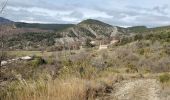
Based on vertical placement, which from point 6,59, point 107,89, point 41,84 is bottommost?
point 107,89

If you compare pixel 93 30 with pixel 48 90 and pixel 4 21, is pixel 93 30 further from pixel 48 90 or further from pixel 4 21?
pixel 4 21

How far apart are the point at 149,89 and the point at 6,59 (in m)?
6.88

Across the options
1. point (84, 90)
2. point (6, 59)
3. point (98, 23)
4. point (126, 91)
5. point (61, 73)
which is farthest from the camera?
point (98, 23)

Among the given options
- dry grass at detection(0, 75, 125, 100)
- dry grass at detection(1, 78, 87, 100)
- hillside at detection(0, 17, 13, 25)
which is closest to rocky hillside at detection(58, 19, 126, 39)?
dry grass at detection(0, 75, 125, 100)

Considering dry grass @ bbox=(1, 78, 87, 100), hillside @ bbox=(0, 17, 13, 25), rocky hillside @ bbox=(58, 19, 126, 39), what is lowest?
rocky hillside @ bbox=(58, 19, 126, 39)

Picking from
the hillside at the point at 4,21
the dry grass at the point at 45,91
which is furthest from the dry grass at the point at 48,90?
the hillside at the point at 4,21

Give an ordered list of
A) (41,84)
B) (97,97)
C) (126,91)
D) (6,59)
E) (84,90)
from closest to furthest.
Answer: (6,59), (41,84), (84,90), (97,97), (126,91)

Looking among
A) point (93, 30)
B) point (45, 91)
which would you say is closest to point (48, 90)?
point (45, 91)

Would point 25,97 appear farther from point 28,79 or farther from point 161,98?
point 161,98

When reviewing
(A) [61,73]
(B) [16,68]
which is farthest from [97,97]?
(B) [16,68]

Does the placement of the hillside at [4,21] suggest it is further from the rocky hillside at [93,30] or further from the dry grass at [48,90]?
the rocky hillside at [93,30]

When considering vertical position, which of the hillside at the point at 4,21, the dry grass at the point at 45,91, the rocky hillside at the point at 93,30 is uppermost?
the hillside at the point at 4,21

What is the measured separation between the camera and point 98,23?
135m

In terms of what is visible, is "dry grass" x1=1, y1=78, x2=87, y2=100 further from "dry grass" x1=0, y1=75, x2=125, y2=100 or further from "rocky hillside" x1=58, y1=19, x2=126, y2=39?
"rocky hillside" x1=58, y1=19, x2=126, y2=39
